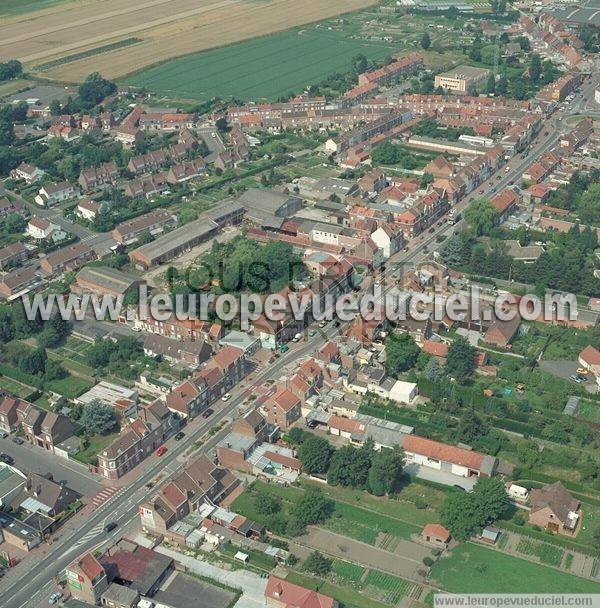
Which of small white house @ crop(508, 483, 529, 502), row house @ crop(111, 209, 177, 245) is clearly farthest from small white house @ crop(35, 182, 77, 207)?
small white house @ crop(508, 483, 529, 502)

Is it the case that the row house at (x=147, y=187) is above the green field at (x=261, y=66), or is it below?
below

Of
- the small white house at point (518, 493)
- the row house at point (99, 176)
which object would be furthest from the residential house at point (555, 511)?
the row house at point (99, 176)

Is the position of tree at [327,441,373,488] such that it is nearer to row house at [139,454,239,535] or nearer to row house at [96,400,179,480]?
row house at [139,454,239,535]

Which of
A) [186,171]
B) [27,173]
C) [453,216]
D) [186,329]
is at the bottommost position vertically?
[453,216]

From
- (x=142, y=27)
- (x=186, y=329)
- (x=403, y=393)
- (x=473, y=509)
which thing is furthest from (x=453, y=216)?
(x=142, y=27)

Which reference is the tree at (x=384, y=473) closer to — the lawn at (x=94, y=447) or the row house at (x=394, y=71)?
the lawn at (x=94, y=447)

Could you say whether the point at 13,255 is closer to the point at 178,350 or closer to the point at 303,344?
the point at 178,350
